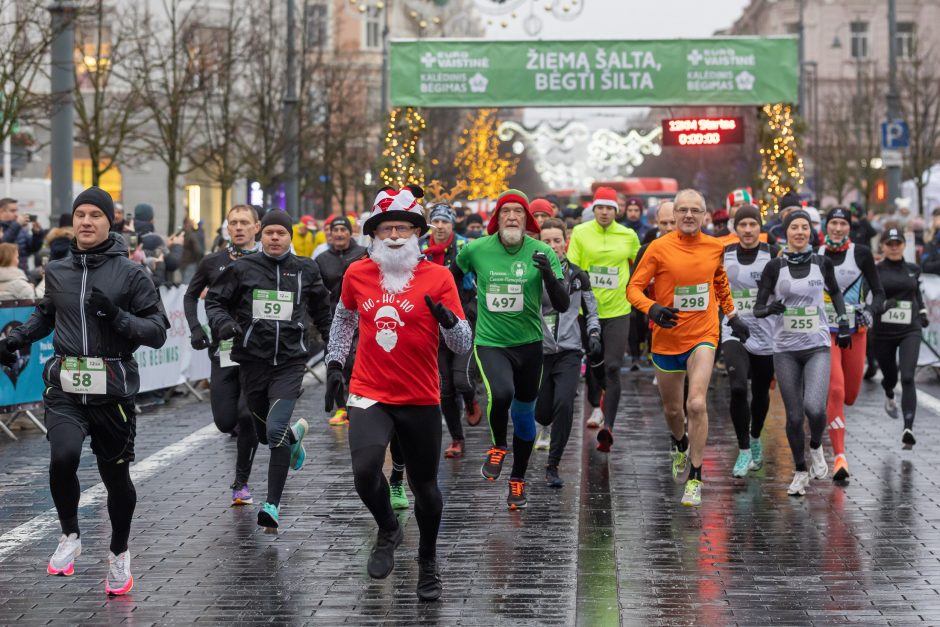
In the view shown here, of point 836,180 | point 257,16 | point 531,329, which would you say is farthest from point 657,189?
point 531,329

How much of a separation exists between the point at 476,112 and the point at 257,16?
33235 mm

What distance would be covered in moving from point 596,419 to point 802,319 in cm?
386

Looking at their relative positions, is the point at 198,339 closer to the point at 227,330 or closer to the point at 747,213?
the point at 227,330

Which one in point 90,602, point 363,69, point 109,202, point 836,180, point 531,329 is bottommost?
point 90,602

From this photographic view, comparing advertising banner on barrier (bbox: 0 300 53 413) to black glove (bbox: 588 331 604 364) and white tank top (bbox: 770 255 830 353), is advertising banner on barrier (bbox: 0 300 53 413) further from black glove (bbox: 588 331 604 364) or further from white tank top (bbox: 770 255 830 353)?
white tank top (bbox: 770 255 830 353)

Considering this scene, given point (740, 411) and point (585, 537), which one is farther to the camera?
point (740, 411)

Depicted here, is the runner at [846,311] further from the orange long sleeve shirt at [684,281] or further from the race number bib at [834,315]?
the orange long sleeve shirt at [684,281]

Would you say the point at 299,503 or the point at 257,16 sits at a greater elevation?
the point at 257,16

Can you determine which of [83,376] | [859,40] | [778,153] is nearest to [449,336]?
[83,376]

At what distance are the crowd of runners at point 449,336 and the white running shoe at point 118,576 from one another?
0.03 feet

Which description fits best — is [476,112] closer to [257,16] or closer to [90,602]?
[257,16]

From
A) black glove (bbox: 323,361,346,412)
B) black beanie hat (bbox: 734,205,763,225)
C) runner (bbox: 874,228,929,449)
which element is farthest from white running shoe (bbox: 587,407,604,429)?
black glove (bbox: 323,361,346,412)

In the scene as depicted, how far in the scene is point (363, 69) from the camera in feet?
176

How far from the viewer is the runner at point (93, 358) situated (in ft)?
24.1
